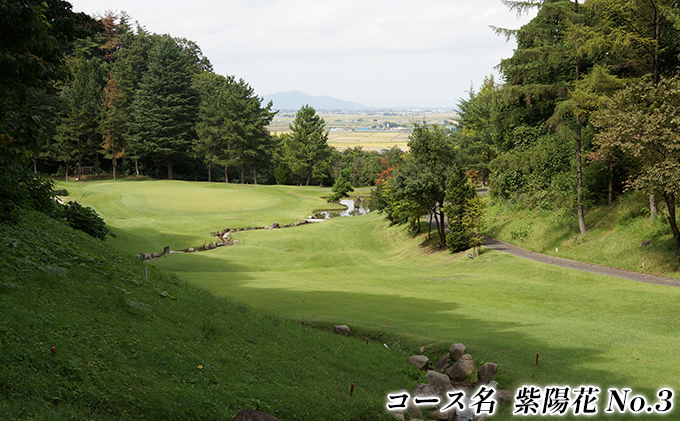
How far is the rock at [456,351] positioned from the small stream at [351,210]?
45.7 metres

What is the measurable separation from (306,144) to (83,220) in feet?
235

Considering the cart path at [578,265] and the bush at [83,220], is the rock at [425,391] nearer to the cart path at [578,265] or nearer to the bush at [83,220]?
the bush at [83,220]

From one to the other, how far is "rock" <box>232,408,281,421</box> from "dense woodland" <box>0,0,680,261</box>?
7.54 metres

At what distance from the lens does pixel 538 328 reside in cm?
1417

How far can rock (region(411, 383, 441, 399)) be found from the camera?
35.8 feet

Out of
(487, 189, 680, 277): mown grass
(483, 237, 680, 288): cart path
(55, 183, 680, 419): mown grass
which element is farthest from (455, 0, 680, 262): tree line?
(55, 183, 680, 419): mown grass

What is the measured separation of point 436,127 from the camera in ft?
121

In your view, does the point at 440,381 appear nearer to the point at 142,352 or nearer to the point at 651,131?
the point at 142,352

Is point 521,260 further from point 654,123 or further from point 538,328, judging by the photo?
point 538,328

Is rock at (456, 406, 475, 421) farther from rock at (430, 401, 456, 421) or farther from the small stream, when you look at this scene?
the small stream

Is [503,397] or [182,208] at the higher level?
[182,208]

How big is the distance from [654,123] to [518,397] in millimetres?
15929

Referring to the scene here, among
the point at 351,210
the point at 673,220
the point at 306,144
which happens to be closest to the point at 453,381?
the point at 673,220

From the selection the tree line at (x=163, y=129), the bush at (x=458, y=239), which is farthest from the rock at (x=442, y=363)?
the tree line at (x=163, y=129)
